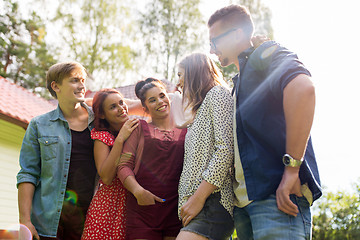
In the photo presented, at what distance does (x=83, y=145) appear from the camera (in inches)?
122

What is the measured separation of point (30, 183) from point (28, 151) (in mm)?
283

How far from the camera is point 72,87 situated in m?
3.14

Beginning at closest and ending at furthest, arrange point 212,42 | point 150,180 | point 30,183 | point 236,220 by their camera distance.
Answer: point 236,220 → point 212,42 → point 150,180 → point 30,183

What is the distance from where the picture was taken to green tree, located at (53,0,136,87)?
20609 mm

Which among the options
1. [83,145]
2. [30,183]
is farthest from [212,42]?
[30,183]

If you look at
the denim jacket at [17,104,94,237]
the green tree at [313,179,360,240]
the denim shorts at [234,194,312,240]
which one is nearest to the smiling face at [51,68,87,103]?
the denim jacket at [17,104,94,237]

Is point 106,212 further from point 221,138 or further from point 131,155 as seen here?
point 221,138

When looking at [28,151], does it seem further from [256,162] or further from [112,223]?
[256,162]

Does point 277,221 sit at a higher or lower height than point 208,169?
lower

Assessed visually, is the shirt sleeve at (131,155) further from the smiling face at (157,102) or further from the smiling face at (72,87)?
the smiling face at (72,87)

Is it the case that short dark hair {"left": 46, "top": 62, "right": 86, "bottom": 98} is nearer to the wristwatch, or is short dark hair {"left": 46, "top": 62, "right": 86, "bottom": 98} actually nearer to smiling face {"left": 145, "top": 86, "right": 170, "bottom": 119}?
smiling face {"left": 145, "top": 86, "right": 170, "bottom": 119}

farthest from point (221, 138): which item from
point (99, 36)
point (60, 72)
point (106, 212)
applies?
point (99, 36)

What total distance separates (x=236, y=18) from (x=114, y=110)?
1.33 m

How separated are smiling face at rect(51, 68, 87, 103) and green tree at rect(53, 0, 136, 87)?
17875 millimetres
